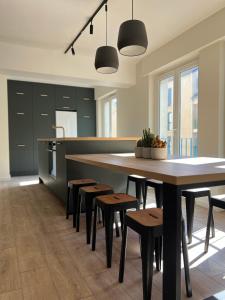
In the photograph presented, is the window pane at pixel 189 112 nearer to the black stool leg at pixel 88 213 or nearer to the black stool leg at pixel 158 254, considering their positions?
the black stool leg at pixel 88 213

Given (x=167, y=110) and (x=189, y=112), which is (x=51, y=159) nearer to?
(x=167, y=110)

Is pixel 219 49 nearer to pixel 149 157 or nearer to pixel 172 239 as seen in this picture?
pixel 149 157

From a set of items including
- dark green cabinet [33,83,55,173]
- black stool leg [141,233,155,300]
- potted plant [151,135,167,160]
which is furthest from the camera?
dark green cabinet [33,83,55,173]

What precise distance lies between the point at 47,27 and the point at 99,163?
2748 millimetres

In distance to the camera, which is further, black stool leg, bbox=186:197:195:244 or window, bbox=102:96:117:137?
window, bbox=102:96:117:137

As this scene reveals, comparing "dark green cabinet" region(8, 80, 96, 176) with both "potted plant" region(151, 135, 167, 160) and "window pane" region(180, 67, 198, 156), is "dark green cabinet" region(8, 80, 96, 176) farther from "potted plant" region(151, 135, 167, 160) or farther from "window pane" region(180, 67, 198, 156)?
"potted plant" region(151, 135, 167, 160)

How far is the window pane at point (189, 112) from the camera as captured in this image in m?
3.94

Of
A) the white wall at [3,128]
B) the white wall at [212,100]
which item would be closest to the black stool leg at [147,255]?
the white wall at [212,100]

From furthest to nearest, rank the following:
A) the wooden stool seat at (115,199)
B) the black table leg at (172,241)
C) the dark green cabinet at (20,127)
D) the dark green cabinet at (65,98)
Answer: the dark green cabinet at (65,98) < the dark green cabinet at (20,127) < the wooden stool seat at (115,199) < the black table leg at (172,241)

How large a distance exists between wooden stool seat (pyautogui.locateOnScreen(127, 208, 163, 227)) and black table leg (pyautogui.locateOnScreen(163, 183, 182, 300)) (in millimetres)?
188

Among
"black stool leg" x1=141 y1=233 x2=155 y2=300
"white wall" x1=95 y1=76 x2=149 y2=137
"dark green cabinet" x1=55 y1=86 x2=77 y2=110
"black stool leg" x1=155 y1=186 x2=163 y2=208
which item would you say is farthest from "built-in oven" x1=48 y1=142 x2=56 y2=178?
"dark green cabinet" x1=55 y1=86 x2=77 y2=110

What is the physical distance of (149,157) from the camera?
6.91 ft

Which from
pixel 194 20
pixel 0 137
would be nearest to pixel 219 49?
pixel 194 20

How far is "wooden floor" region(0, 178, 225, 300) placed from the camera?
1.58 m
